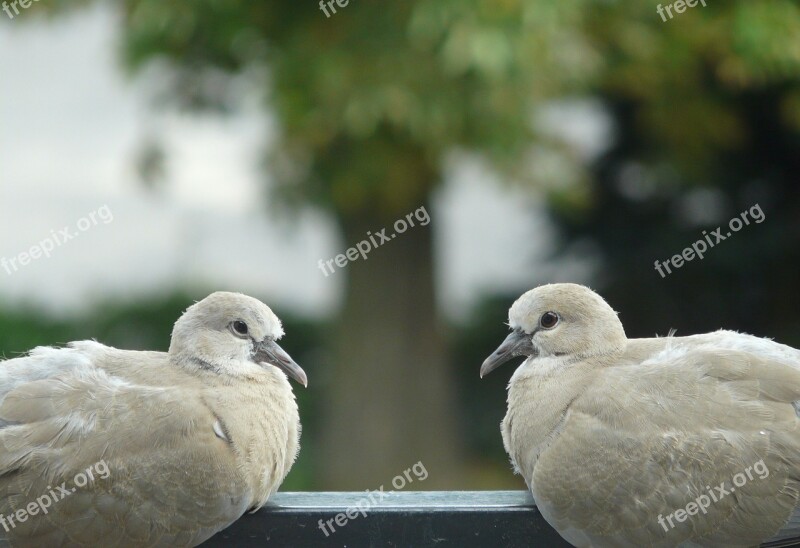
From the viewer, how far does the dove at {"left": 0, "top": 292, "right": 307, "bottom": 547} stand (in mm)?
2371

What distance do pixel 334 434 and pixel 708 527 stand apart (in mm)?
4800

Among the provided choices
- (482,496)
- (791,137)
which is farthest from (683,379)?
(791,137)

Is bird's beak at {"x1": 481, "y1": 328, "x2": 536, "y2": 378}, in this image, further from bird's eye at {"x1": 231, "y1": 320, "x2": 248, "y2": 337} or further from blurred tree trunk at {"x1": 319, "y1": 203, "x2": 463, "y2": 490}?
blurred tree trunk at {"x1": 319, "y1": 203, "x2": 463, "y2": 490}

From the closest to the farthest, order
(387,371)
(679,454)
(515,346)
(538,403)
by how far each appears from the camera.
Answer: (679,454) < (538,403) < (515,346) < (387,371)

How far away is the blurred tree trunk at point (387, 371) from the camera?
6.90m

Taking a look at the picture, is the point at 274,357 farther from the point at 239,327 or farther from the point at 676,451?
the point at 676,451

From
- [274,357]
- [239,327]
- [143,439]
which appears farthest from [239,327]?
[143,439]

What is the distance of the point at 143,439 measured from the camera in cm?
243

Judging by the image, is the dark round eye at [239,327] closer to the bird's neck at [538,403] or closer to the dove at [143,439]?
the dove at [143,439]

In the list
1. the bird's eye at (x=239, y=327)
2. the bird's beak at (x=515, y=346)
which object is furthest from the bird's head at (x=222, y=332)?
the bird's beak at (x=515, y=346)

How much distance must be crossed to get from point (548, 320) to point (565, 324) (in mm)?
48

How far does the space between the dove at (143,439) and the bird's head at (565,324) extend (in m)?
0.64

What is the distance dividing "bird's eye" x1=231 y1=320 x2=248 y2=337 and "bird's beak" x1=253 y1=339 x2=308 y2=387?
5cm

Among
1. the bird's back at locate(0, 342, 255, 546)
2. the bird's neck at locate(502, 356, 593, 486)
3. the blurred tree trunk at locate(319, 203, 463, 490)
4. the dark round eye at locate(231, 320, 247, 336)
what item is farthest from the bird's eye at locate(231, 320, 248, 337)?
the blurred tree trunk at locate(319, 203, 463, 490)
